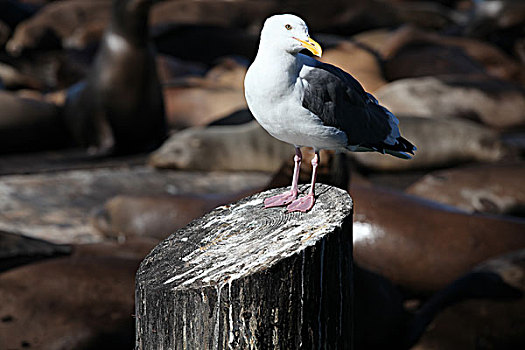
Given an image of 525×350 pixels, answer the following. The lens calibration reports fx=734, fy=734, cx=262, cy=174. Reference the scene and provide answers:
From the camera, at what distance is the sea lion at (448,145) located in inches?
243

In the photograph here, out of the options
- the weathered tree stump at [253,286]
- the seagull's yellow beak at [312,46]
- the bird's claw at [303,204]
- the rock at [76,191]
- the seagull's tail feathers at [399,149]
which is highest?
the seagull's yellow beak at [312,46]

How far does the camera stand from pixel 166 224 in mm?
3869

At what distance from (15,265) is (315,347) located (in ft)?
5.01

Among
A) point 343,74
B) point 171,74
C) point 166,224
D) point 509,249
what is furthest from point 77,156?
point 343,74

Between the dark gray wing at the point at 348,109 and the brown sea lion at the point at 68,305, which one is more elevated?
the dark gray wing at the point at 348,109

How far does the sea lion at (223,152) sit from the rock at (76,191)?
0.33 feet

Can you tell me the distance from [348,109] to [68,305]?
55.0 inches

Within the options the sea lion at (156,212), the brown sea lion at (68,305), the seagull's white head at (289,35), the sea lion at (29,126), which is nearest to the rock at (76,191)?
the sea lion at (156,212)

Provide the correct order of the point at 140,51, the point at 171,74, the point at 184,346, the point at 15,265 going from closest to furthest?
1. the point at 184,346
2. the point at 15,265
3. the point at 140,51
4. the point at 171,74

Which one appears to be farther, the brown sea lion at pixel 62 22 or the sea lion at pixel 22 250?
the brown sea lion at pixel 62 22

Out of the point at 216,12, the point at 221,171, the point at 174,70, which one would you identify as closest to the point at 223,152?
the point at 221,171

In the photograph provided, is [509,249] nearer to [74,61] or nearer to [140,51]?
[140,51]

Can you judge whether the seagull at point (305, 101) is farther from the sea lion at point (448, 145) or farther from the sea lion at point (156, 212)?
the sea lion at point (448, 145)

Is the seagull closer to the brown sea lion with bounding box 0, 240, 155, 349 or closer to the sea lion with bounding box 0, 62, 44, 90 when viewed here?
the brown sea lion with bounding box 0, 240, 155, 349
